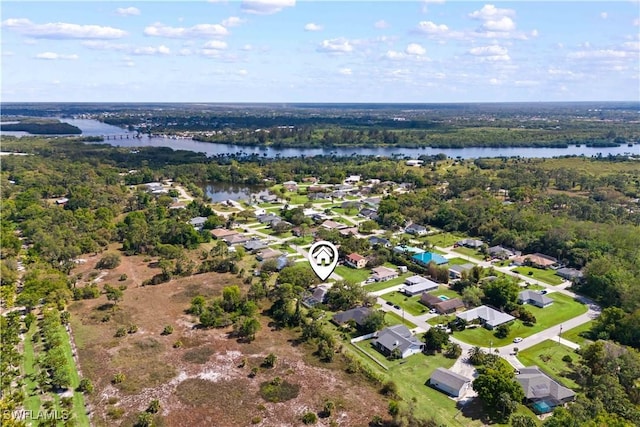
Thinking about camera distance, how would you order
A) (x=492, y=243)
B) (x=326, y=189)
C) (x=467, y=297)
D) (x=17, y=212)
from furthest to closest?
1. (x=326, y=189)
2. (x=17, y=212)
3. (x=492, y=243)
4. (x=467, y=297)

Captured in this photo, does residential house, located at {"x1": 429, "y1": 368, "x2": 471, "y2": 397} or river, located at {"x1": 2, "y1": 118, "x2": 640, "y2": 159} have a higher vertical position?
river, located at {"x1": 2, "y1": 118, "x2": 640, "y2": 159}

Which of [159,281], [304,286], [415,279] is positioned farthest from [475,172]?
[159,281]

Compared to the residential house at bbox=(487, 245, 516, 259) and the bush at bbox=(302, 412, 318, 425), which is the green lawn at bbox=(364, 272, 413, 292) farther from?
the bush at bbox=(302, 412, 318, 425)

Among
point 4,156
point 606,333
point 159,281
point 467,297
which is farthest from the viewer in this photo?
point 4,156

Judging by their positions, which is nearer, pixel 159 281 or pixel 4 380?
pixel 4 380

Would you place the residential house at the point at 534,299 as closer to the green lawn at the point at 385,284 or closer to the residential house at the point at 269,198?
the green lawn at the point at 385,284

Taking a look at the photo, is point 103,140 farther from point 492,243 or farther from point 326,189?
point 492,243

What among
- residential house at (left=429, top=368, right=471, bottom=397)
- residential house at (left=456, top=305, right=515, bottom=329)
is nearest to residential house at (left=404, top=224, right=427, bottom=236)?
residential house at (left=456, top=305, right=515, bottom=329)
